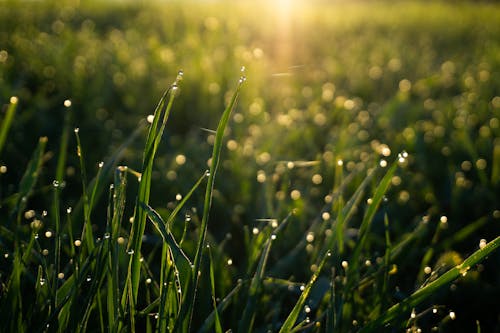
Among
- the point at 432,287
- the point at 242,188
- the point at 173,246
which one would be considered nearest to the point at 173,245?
the point at 173,246

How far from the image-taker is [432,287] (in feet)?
2.43

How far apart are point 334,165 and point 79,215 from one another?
71 cm

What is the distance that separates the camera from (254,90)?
7.09ft

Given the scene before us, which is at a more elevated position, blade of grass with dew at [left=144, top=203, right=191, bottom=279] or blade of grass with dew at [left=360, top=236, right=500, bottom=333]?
blade of grass with dew at [left=144, top=203, right=191, bottom=279]

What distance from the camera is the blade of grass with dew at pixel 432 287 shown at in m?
0.72

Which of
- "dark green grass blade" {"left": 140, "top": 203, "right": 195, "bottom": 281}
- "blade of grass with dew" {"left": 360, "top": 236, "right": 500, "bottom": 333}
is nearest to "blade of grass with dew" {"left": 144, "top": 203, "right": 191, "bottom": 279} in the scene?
"dark green grass blade" {"left": 140, "top": 203, "right": 195, "bottom": 281}

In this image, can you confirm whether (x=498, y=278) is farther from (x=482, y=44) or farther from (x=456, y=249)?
(x=482, y=44)

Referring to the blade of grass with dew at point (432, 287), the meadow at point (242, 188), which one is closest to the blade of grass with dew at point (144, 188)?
the meadow at point (242, 188)

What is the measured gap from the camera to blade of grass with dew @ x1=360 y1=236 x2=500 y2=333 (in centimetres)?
72

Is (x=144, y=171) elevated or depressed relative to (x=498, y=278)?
elevated

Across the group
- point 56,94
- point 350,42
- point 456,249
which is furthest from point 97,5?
point 456,249

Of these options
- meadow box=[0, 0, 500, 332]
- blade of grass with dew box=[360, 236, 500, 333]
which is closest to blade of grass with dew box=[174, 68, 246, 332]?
meadow box=[0, 0, 500, 332]

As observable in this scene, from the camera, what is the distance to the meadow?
78 centimetres

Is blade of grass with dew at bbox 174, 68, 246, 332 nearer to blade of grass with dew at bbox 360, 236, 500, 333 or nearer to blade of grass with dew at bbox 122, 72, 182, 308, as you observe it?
blade of grass with dew at bbox 122, 72, 182, 308
